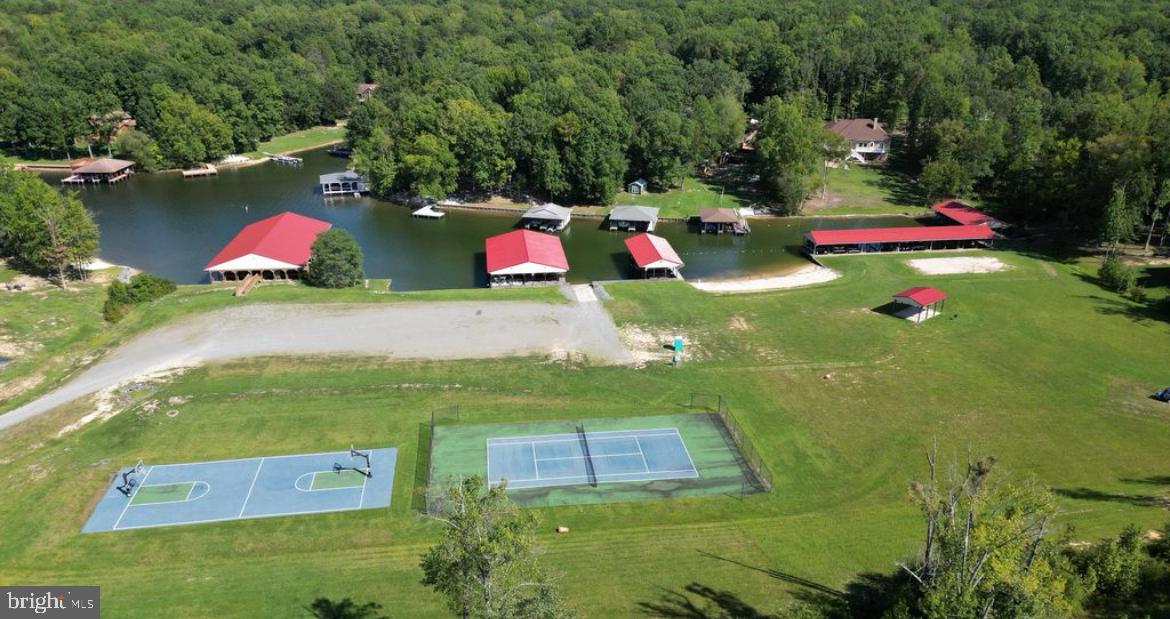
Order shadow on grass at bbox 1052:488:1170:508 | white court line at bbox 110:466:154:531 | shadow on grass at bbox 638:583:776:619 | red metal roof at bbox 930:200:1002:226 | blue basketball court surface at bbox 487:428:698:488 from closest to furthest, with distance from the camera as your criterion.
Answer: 1. shadow on grass at bbox 638:583:776:619
2. white court line at bbox 110:466:154:531
3. shadow on grass at bbox 1052:488:1170:508
4. blue basketball court surface at bbox 487:428:698:488
5. red metal roof at bbox 930:200:1002:226

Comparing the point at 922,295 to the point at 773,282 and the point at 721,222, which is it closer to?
the point at 773,282

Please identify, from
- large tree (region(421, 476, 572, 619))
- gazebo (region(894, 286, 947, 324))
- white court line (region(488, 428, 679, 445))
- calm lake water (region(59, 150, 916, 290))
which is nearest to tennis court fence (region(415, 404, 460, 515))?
Answer: white court line (region(488, 428, 679, 445))

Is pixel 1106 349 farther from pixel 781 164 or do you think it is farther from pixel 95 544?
pixel 95 544

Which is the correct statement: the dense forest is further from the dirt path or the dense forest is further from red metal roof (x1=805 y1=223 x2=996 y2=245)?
the dirt path

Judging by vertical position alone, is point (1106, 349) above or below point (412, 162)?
below

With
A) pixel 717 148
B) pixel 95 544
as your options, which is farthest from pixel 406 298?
pixel 717 148

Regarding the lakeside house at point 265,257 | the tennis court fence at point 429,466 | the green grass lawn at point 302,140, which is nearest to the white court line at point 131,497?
the tennis court fence at point 429,466
